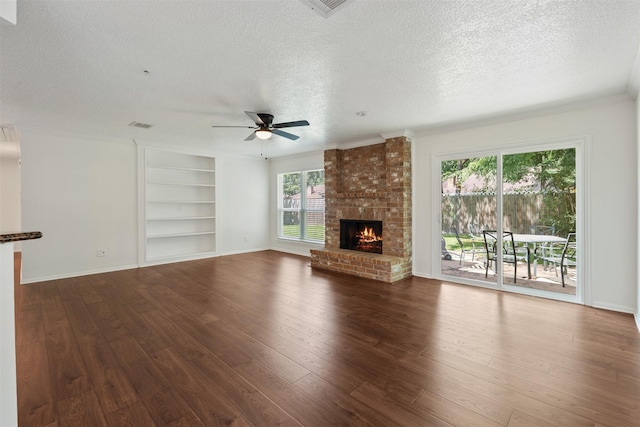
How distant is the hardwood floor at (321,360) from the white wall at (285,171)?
10.5ft

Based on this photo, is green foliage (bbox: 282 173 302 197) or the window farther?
green foliage (bbox: 282 173 302 197)

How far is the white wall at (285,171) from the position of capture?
6.91 meters

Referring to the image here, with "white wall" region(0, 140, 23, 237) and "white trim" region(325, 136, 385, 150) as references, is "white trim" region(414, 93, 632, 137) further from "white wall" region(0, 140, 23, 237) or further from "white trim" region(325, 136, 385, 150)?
"white wall" region(0, 140, 23, 237)

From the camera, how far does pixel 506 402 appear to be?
1854 mm

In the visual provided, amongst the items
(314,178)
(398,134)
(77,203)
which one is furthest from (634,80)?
(77,203)

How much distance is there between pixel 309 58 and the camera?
2.48m

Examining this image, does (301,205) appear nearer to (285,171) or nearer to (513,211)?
(285,171)

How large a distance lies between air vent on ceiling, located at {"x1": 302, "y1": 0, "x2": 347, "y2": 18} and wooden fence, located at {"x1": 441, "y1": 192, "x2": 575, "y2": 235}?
12.3 feet

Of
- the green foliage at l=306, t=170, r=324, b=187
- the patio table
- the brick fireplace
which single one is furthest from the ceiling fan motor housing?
the patio table

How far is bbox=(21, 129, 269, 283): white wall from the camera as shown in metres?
4.71

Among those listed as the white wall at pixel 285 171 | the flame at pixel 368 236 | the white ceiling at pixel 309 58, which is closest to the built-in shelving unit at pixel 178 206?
the white wall at pixel 285 171

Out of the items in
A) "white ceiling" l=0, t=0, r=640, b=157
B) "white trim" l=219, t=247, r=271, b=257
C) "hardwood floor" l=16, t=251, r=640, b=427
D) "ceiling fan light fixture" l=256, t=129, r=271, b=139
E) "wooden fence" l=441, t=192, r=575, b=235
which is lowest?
"hardwood floor" l=16, t=251, r=640, b=427

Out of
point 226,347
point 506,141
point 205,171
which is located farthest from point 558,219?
point 205,171

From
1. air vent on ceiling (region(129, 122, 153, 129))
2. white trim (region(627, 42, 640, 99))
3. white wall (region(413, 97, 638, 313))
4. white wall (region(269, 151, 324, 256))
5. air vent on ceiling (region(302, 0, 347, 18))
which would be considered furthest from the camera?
white wall (region(269, 151, 324, 256))
